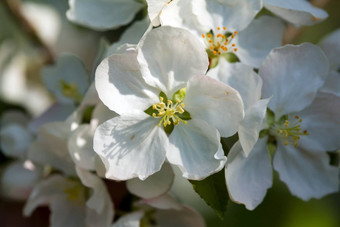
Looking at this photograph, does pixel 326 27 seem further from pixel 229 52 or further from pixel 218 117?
pixel 218 117

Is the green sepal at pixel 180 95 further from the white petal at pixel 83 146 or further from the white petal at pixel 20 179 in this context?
the white petal at pixel 20 179

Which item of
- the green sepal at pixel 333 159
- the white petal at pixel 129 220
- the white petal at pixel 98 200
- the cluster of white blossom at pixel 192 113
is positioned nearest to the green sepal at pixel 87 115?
the cluster of white blossom at pixel 192 113

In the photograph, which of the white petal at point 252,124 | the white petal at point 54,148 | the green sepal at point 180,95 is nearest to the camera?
the white petal at point 252,124

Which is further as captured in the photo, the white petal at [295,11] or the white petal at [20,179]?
the white petal at [20,179]

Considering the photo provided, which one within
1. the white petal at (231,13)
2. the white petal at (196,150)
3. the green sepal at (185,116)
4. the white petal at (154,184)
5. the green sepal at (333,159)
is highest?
the white petal at (231,13)

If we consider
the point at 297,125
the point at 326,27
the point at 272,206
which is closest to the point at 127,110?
the point at 297,125

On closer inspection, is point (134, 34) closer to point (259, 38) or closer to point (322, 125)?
point (259, 38)

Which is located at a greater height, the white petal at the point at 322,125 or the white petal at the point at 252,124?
the white petal at the point at 252,124
